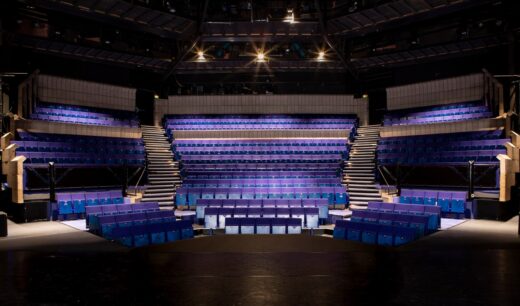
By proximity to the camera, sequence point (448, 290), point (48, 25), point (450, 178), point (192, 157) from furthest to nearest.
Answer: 1. point (192, 157)
2. point (48, 25)
3. point (450, 178)
4. point (448, 290)

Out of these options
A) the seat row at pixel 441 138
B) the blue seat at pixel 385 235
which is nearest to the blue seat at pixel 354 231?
the blue seat at pixel 385 235

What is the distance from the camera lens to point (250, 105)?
22.3m

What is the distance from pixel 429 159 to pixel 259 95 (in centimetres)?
973

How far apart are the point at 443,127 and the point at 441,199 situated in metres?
5.39

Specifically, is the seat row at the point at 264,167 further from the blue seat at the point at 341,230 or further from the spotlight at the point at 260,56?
the blue seat at the point at 341,230

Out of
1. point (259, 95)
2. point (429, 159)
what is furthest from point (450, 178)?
point (259, 95)

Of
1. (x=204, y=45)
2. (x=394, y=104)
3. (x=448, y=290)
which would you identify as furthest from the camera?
(x=394, y=104)

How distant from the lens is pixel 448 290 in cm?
441

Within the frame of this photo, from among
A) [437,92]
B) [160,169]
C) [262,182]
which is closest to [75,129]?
[160,169]

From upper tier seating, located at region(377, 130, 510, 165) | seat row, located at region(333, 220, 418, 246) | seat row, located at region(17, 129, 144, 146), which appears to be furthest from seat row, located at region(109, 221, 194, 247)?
upper tier seating, located at region(377, 130, 510, 165)

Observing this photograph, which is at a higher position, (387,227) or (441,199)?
(441,199)

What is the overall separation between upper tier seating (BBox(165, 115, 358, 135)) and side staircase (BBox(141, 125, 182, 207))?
1.10 meters

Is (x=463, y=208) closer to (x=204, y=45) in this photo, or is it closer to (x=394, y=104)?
(x=394, y=104)

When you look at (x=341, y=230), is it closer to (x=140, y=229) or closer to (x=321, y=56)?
(x=140, y=229)
